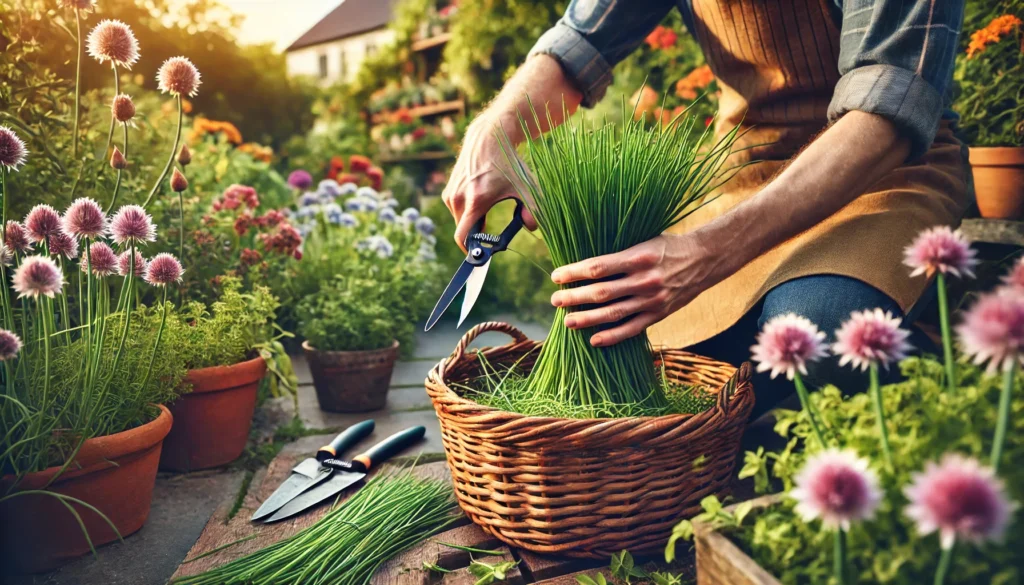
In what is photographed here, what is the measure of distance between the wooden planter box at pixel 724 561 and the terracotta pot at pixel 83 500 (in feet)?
3.79

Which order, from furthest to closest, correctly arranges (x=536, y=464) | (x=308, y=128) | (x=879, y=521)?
(x=308, y=128) → (x=536, y=464) → (x=879, y=521)

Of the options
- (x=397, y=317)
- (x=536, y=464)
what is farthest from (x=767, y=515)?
(x=397, y=317)

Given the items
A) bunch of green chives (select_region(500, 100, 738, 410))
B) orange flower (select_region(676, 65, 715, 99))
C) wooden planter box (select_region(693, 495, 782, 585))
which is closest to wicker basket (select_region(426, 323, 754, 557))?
bunch of green chives (select_region(500, 100, 738, 410))

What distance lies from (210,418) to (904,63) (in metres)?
1.78

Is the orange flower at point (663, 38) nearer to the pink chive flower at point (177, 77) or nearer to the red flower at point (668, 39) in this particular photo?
the red flower at point (668, 39)

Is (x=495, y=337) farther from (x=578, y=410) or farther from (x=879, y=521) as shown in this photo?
(x=879, y=521)

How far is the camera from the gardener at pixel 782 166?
1.26 meters

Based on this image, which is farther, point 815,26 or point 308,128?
point 308,128

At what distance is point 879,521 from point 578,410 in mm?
641

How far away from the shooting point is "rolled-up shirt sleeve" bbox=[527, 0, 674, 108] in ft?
6.23

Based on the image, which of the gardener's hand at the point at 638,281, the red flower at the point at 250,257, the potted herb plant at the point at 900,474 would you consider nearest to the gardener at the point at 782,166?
the gardener's hand at the point at 638,281

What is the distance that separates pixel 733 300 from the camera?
5.55 feet

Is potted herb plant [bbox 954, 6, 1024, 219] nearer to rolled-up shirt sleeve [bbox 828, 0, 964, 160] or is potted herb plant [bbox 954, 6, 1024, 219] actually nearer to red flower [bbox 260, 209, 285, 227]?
rolled-up shirt sleeve [bbox 828, 0, 964, 160]

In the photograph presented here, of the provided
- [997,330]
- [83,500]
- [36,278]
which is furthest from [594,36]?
[83,500]
